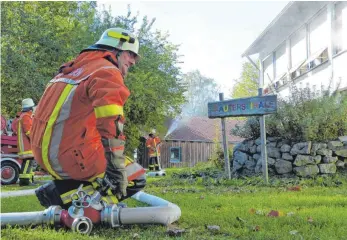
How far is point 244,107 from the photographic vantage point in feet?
25.4

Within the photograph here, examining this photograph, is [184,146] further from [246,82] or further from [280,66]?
[280,66]

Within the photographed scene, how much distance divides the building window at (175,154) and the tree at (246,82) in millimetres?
6312

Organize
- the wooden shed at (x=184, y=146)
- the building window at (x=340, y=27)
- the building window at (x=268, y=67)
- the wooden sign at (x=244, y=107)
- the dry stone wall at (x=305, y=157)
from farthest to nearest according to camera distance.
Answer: the wooden shed at (x=184, y=146), the building window at (x=268, y=67), the building window at (x=340, y=27), the dry stone wall at (x=305, y=157), the wooden sign at (x=244, y=107)

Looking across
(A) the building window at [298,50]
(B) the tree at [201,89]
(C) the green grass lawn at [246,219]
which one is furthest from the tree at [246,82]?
(C) the green grass lawn at [246,219]

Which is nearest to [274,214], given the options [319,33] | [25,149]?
[25,149]

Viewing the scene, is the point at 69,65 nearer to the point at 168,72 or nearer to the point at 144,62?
the point at 144,62

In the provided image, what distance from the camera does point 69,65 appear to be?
3.42 metres

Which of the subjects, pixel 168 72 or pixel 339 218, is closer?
pixel 339 218

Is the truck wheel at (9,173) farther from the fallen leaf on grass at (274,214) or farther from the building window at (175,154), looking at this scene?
the building window at (175,154)

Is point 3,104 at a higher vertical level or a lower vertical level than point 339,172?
higher

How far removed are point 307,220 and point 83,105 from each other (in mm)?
2077

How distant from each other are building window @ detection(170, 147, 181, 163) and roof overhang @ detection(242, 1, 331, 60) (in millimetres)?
8917

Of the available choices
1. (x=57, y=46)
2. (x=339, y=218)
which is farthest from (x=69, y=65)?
(x=57, y=46)

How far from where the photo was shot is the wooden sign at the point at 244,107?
728cm
